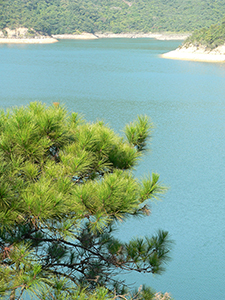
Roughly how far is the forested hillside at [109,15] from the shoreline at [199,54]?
28832 mm

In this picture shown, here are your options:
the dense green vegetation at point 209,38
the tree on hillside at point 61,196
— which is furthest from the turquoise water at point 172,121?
the dense green vegetation at point 209,38

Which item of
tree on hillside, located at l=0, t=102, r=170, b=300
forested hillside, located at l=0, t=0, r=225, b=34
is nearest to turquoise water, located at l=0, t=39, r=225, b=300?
tree on hillside, located at l=0, t=102, r=170, b=300

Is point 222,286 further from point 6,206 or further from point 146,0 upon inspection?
point 146,0

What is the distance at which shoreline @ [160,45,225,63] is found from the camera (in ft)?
95.9

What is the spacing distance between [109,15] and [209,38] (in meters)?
49.1

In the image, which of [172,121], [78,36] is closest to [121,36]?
[78,36]

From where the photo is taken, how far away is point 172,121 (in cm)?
1242

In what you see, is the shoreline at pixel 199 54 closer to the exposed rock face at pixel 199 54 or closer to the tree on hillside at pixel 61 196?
the exposed rock face at pixel 199 54

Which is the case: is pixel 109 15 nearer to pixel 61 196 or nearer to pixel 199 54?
pixel 199 54

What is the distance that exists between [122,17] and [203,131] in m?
69.4

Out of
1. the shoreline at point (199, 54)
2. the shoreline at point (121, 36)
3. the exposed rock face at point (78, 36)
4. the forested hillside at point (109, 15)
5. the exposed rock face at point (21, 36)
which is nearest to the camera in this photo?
the shoreline at point (199, 54)

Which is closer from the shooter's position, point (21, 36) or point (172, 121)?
point (172, 121)

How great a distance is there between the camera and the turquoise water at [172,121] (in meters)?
5.33

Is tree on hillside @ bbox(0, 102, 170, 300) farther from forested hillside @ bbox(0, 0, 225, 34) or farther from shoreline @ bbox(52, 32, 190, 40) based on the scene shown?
Answer: shoreline @ bbox(52, 32, 190, 40)
